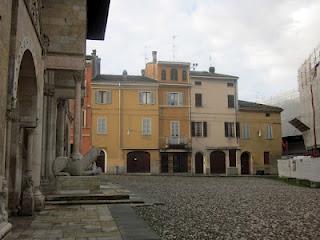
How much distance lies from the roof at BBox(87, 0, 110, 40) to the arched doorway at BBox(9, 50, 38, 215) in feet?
36.4

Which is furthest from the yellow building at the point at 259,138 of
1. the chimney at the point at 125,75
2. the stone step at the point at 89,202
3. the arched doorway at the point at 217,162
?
the stone step at the point at 89,202

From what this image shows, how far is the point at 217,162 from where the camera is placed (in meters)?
47.8

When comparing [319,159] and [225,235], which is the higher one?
[319,159]

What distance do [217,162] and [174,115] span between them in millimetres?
6784

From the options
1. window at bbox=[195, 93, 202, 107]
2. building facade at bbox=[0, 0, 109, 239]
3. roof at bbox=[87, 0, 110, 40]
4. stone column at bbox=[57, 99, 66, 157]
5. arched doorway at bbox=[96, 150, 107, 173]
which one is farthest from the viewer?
window at bbox=[195, 93, 202, 107]

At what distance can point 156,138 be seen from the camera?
46.0m

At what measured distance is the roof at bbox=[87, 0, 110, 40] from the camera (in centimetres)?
2028

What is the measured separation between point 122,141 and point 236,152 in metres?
12.4

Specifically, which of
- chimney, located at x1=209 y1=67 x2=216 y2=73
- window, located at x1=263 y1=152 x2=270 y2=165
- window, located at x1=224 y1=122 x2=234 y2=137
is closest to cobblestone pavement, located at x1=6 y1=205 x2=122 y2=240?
window, located at x1=224 y1=122 x2=234 y2=137

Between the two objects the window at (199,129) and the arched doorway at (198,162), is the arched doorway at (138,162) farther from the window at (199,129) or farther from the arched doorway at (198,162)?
the window at (199,129)

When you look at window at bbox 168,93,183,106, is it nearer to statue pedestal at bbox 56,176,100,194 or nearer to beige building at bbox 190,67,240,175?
beige building at bbox 190,67,240,175

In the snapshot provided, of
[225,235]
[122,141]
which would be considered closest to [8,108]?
[225,235]

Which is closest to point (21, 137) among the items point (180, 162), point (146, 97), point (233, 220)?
point (233, 220)

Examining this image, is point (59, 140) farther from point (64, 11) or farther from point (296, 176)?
point (296, 176)
